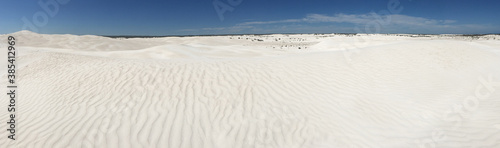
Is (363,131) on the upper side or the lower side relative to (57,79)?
lower

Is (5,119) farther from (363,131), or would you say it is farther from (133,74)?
(363,131)

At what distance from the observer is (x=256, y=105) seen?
6.27 meters

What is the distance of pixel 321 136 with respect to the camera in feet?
17.4

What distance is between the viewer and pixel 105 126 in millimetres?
5152

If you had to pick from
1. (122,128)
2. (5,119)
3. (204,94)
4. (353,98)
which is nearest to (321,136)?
(353,98)

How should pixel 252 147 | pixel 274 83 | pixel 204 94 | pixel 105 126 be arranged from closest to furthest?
pixel 252 147 → pixel 105 126 → pixel 204 94 → pixel 274 83

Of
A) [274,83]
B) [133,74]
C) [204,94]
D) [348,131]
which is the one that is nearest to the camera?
[348,131]

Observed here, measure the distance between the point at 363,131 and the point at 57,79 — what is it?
29.7 ft

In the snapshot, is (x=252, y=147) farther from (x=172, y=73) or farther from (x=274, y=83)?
(x=172, y=73)

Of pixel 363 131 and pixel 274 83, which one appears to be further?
pixel 274 83

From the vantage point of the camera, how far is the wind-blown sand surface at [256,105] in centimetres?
506

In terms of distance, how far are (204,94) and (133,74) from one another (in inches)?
114

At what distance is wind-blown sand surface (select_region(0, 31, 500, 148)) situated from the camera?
16.6 ft

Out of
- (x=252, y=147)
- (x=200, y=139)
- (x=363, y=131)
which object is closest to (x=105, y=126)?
(x=200, y=139)
